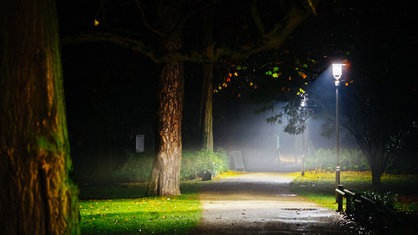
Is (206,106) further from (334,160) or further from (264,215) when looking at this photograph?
(264,215)

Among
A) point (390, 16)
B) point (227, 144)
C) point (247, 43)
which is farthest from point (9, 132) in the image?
point (227, 144)

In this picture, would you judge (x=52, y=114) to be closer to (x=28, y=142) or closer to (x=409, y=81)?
(x=28, y=142)

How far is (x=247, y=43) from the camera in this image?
12.3 metres

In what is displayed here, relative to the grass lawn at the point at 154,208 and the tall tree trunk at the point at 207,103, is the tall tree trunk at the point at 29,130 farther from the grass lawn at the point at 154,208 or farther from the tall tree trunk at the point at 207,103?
the tall tree trunk at the point at 207,103

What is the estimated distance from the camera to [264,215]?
1803 cm

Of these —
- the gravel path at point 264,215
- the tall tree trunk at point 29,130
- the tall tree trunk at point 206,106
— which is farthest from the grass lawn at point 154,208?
the tall tree trunk at point 206,106

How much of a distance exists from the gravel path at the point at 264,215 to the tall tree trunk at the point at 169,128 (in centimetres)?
147

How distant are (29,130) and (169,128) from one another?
15286 mm

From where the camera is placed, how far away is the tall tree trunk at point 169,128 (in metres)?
23.5

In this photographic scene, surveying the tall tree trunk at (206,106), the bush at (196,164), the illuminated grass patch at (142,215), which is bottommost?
the illuminated grass patch at (142,215)

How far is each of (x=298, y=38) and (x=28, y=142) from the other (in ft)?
51.5

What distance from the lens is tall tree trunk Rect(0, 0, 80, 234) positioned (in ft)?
28.2

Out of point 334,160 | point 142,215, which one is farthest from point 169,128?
point 334,160

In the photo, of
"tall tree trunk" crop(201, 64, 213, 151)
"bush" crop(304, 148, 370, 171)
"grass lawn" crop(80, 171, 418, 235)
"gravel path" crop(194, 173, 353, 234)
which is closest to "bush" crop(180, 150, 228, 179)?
"tall tree trunk" crop(201, 64, 213, 151)
